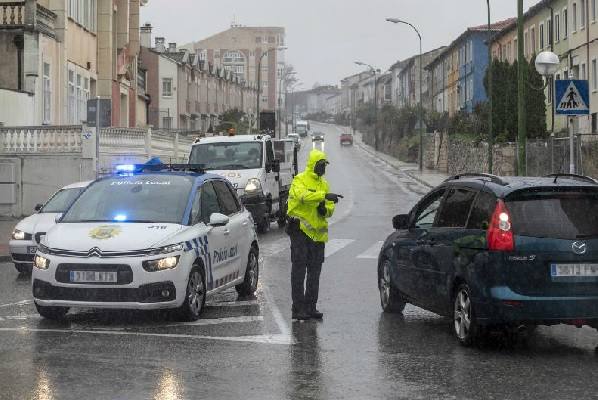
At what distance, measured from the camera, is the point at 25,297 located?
1354 centimetres

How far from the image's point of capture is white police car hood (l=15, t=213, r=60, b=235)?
16.8 metres

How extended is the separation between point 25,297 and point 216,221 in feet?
10.9

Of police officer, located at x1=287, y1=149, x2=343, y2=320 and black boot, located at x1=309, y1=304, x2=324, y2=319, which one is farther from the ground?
police officer, located at x1=287, y1=149, x2=343, y2=320

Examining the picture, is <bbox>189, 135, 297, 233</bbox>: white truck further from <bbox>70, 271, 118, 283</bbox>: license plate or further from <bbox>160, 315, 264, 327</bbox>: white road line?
<bbox>70, 271, 118, 283</bbox>: license plate

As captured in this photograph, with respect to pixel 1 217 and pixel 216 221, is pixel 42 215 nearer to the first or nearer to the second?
pixel 216 221

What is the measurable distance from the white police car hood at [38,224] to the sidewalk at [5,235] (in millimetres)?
1681

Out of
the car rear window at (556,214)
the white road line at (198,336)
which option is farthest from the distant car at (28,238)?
the car rear window at (556,214)

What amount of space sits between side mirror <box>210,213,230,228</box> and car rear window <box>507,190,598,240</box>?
353cm

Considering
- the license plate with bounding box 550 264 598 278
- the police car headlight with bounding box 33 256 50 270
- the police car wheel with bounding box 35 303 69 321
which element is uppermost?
the license plate with bounding box 550 264 598 278

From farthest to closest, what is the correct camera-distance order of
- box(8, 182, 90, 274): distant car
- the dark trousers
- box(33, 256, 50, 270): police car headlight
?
box(8, 182, 90, 274): distant car, the dark trousers, box(33, 256, 50, 270): police car headlight

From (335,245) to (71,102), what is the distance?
19.9 metres

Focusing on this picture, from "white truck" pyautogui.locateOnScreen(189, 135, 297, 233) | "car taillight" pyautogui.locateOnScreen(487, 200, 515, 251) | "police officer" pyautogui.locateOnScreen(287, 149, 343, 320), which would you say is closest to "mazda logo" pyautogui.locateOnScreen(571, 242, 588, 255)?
"car taillight" pyautogui.locateOnScreen(487, 200, 515, 251)

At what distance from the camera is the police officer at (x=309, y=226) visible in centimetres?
1141

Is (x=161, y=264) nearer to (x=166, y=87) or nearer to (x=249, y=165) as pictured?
(x=249, y=165)
